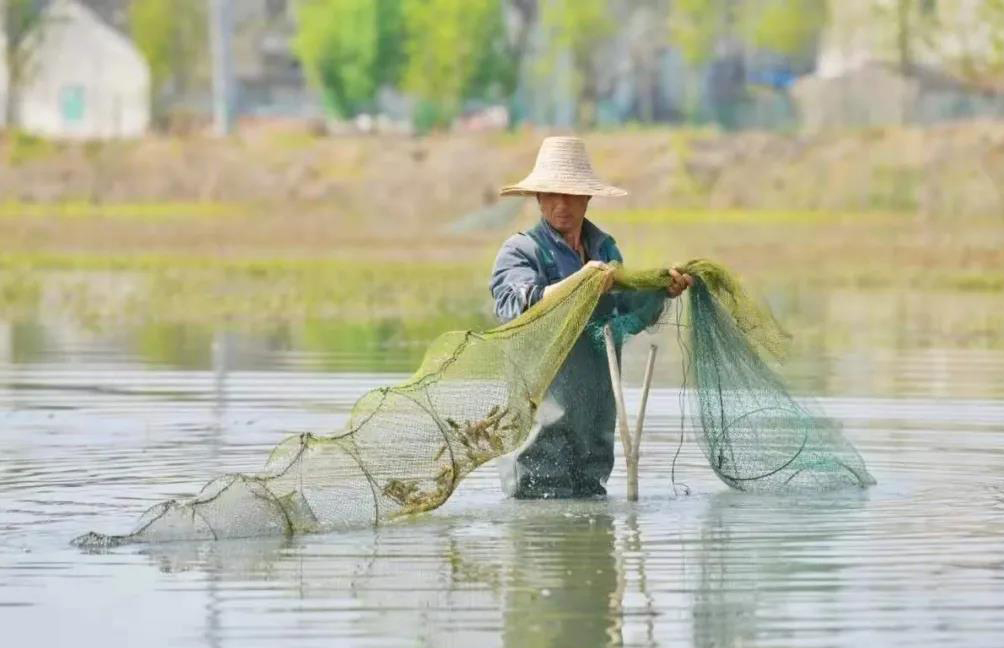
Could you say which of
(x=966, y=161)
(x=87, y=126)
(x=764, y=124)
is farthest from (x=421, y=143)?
(x=87, y=126)

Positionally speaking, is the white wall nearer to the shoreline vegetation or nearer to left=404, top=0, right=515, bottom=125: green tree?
left=404, top=0, right=515, bottom=125: green tree

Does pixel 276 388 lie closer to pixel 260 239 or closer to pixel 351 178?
pixel 260 239

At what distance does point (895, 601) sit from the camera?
26.8 ft

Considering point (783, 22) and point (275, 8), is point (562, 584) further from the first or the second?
point (275, 8)

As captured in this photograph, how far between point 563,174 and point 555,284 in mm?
449

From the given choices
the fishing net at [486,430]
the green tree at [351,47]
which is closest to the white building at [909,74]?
the green tree at [351,47]

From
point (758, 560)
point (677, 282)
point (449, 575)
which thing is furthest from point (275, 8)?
point (449, 575)

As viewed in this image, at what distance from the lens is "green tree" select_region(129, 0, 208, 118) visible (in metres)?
63.0

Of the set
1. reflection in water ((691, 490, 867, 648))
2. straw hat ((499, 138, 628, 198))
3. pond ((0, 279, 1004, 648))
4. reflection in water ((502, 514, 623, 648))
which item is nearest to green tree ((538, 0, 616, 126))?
pond ((0, 279, 1004, 648))

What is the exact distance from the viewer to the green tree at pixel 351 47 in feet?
190

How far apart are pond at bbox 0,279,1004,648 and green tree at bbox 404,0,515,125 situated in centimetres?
4106

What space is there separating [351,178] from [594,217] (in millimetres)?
6402

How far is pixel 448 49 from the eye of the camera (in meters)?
56.1

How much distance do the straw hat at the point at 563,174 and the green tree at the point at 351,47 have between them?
47.7 metres
